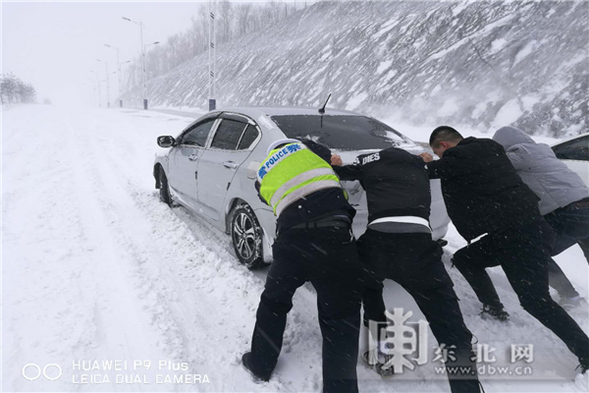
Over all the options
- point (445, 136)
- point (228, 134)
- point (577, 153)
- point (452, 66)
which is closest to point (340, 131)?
point (445, 136)

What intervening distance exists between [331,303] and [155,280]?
6.94 ft

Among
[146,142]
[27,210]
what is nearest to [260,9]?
[146,142]

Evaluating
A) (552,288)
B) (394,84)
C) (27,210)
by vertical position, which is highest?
(394,84)

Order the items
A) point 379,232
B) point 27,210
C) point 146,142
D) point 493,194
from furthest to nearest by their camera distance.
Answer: point 146,142, point 27,210, point 493,194, point 379,232

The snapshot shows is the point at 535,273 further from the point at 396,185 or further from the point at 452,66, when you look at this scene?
the point at 452,66

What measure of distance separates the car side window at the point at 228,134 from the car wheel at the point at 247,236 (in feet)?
2.36

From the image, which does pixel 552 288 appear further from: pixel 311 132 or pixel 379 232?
pixel 311 132

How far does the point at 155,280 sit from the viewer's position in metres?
3.53

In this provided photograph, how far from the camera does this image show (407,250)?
7.33ft

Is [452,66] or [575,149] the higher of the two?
[452,66]

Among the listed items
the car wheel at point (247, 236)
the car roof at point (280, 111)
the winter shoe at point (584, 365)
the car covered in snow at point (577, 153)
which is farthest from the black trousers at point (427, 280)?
the car covered in snow at point (577, 153)

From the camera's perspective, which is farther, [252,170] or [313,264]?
[252,170]

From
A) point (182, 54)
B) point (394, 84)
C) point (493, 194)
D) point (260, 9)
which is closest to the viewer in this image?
point (493, 194)

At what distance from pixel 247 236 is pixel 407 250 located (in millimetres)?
1838
